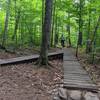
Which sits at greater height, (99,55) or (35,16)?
(35,16)

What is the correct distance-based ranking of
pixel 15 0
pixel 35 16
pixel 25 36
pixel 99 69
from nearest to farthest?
pixel 99 69 → pixel 15 0 → pixel 35 16 → pixel 25 36

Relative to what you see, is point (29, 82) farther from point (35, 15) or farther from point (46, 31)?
point (35, 15)

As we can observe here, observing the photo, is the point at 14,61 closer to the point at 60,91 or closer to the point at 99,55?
the point at 60,91

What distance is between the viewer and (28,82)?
23.2 feet

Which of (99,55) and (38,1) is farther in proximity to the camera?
(38,1)

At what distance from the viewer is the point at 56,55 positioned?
1227cm

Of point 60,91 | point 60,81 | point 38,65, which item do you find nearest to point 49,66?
point 38,65

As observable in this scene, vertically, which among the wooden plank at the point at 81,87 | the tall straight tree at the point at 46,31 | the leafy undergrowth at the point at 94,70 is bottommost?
the leafy undergrowth at the point at 94,70

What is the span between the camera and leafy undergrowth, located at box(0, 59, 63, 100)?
595 cm

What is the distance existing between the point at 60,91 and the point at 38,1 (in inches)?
561

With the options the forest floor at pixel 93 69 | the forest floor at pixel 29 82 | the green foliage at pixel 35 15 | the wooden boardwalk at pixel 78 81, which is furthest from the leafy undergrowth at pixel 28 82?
the green foliage at pixel 35 15

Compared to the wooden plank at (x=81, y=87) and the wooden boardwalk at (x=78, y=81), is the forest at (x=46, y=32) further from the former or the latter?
the wooden plank at (x=81, y=87)

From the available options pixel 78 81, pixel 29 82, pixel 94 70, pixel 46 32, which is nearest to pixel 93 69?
pixel 94 70

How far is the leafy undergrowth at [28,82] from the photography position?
5.95m
